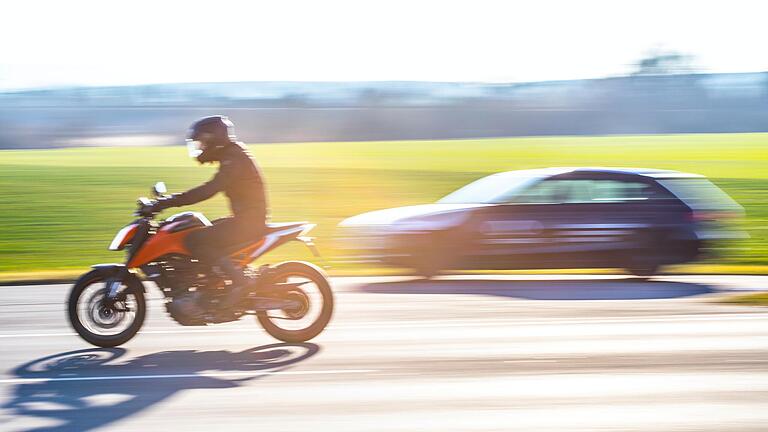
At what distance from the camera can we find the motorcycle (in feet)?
27.7

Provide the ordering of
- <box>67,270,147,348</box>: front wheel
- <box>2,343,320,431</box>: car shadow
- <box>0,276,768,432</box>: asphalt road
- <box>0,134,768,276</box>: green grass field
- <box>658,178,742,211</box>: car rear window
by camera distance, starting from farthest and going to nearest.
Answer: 1. <box>0,134,768,276</box>: green grass field
2. <box>658,178,742,211</box>: car rear window
3. <box>67,270,147,348</box>: front wheel
4. <box>2,343,320,431</box>: car shadow
5. <box>0,276,768,432</box>: asphalt road

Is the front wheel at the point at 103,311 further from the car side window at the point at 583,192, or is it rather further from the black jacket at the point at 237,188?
the car side window at the point at 583,192

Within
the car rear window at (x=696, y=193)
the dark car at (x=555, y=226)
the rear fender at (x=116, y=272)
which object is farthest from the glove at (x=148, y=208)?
the car rear window at (x=696, y=193)

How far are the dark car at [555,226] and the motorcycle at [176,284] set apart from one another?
470cm

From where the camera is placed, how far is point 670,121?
5647cm

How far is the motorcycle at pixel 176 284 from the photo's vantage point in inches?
332

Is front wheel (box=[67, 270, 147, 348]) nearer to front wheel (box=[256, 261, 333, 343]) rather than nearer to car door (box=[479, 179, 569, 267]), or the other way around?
front wheel (box=[256, 261, 333, 343])

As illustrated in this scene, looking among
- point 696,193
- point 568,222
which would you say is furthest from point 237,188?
point 696,193

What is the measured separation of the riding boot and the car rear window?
7001 mm

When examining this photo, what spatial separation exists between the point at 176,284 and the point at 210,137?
114cm

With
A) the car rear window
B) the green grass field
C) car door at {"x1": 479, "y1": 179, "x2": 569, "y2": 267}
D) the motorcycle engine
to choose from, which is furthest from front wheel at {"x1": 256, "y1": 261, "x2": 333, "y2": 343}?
the green grass field

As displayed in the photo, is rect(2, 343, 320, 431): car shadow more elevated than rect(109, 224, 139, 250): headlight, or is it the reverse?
rect(109, 224, 139, 250): headlight

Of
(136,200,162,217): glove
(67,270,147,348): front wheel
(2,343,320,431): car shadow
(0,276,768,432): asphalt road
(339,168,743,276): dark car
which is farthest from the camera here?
(339,168,743,276): dark car

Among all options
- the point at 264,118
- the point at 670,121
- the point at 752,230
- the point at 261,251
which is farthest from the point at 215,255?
the point at 670,121
